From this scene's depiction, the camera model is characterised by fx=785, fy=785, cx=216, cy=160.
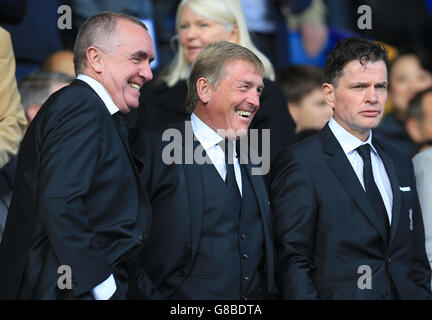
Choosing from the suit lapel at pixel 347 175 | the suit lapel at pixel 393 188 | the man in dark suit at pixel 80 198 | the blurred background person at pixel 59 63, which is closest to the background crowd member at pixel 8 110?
the man in dark suit at pixel 80 198

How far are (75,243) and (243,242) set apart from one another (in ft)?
2.94

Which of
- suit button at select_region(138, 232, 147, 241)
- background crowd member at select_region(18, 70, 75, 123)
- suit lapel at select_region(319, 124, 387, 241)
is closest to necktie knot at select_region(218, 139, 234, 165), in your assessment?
suit lapel at select_region(319, 124, 387, 241)

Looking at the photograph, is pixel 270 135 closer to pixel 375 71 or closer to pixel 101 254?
pixel 375 71

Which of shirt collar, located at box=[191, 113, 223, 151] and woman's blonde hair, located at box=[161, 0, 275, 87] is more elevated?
woman's blonde hair, located at box=[161, 0, 275, 87]

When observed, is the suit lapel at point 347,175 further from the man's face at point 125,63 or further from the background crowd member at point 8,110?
the background crowd member at point 8,110

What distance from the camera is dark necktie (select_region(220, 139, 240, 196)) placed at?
12.1 feet

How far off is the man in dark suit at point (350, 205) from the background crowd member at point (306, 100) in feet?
6.18

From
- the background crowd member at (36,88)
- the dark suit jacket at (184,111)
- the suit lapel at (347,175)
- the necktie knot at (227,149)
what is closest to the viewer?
the suit lapel at (347,175)

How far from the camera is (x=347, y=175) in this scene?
3732 millimetres

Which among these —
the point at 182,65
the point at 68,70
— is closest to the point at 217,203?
the point at 182,65

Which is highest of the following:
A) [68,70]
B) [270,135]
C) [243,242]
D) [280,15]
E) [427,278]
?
[280,15]

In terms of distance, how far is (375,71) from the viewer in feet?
12.7

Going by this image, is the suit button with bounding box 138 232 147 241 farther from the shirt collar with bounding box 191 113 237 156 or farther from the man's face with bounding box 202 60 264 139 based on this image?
the man's face with bounding box 202 60 264 139

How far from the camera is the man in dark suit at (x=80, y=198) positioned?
9.80ft
